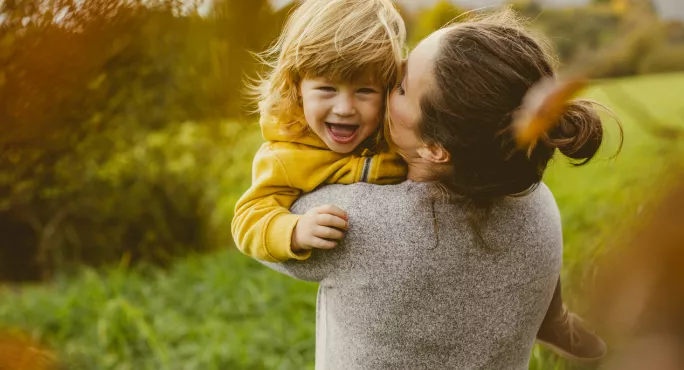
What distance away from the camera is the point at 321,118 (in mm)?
1568

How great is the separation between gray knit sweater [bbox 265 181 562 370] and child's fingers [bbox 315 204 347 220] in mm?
22

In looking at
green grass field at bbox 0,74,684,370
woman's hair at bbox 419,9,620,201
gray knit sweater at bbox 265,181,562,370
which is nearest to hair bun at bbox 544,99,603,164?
woman's hair at bbox 419,9,620,201

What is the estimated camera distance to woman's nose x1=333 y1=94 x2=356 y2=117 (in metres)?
1.54

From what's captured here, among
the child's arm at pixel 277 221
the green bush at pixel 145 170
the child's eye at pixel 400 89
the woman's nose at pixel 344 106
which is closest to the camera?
the child's arm at pixel 277 221

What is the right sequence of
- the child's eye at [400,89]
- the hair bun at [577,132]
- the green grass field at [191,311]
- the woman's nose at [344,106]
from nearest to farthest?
the hair bun at [577,132] → the child's eye at [400,89] → the woman's nose at [344,106] → the green grass field at [191,311]

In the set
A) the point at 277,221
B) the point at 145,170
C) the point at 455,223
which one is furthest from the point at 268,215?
the point at 145,170

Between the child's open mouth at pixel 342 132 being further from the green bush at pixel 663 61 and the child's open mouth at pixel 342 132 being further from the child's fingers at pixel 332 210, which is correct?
the green bush at pixel 663 61

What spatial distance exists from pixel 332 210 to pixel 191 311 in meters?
3.23

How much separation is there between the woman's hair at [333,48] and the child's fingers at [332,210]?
1.08 ft

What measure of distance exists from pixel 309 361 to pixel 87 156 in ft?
7.49

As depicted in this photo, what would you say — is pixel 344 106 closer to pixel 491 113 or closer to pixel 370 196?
pixel 370 196

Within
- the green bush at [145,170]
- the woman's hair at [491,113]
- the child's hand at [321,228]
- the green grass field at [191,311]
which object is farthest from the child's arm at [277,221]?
the green bush at [145,170]

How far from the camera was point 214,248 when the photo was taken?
5.69 m

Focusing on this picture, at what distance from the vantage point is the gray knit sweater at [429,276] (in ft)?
4.28
